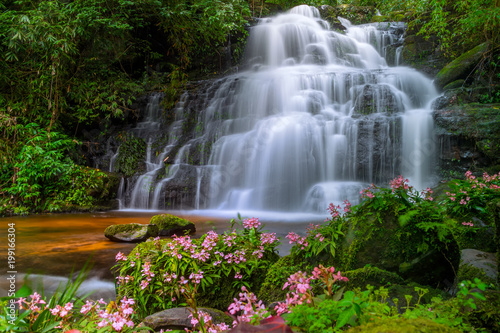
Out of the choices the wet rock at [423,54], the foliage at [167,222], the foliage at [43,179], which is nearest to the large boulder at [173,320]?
the foliage at [167,222]

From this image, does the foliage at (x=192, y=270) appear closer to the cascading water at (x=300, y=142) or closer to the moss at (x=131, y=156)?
the cascading water at (x=300, y=142)

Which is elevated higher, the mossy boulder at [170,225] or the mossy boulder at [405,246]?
the mossy boulder at [405,246]

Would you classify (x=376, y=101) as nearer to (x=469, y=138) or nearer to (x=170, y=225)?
(x=469, y=138)

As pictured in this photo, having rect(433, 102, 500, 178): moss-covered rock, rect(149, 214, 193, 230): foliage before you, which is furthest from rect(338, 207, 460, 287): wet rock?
rect(433, 102, 500, 178): moss-covered rock

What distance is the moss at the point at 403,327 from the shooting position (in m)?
1.17

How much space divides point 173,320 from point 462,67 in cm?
1292

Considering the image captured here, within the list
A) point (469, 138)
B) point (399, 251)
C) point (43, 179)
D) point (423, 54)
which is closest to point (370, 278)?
point (399, 251)

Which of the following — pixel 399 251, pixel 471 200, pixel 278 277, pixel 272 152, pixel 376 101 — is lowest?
pixel 278 277

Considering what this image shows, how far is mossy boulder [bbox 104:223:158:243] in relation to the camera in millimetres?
5668

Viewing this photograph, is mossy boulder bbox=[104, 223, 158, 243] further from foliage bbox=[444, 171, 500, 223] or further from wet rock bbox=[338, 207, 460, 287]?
foliage bbox=[444, 171, 500, 223]

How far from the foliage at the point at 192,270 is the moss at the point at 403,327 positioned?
1.94 m

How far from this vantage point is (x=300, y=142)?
1067 cm

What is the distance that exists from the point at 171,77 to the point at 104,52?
10.0ft

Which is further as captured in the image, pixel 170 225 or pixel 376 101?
pixel 376 101
